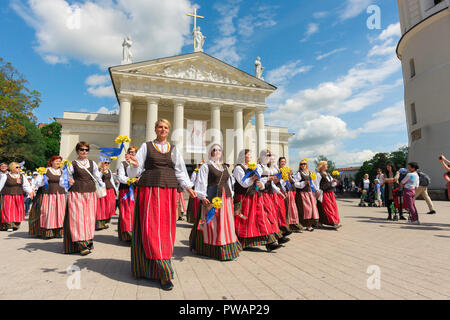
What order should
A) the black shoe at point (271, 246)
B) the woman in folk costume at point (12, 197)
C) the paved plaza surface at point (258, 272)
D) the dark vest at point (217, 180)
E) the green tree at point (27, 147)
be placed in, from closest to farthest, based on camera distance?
the paved plaza surface at point (258, 272) → the dark vest at point (217, 180) → the black shoe at point (271, 246) → the woman in folk costume at point (12, 197) → the green tree at point (27, 147)

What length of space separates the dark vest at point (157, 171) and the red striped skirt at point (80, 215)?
2.29 meters

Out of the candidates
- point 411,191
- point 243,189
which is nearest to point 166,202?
point 243,189

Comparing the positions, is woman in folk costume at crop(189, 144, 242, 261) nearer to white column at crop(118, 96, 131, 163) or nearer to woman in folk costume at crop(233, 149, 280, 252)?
woman in folk costume at crop(233, 149, 280, 252)

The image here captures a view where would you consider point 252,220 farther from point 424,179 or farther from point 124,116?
point 124,116

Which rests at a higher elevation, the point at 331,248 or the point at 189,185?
the point at 189,185

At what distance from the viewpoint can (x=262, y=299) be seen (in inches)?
112

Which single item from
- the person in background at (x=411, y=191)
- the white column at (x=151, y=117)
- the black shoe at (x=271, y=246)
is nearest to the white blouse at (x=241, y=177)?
the black shoe at (x=271, y=246)

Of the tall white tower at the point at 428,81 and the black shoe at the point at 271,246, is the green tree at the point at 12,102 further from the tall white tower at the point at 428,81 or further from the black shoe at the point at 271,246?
the tall white tower at the point at 428,81

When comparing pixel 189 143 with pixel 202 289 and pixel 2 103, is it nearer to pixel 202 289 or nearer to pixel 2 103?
pixel 2 103

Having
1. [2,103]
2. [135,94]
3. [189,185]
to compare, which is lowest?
[189,185]

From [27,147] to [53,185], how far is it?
127 ft

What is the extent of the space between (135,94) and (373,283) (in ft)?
88.3

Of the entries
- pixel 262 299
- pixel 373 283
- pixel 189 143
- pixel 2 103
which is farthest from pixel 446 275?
pixel 2 103

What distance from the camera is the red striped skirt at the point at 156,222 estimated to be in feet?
11.1
